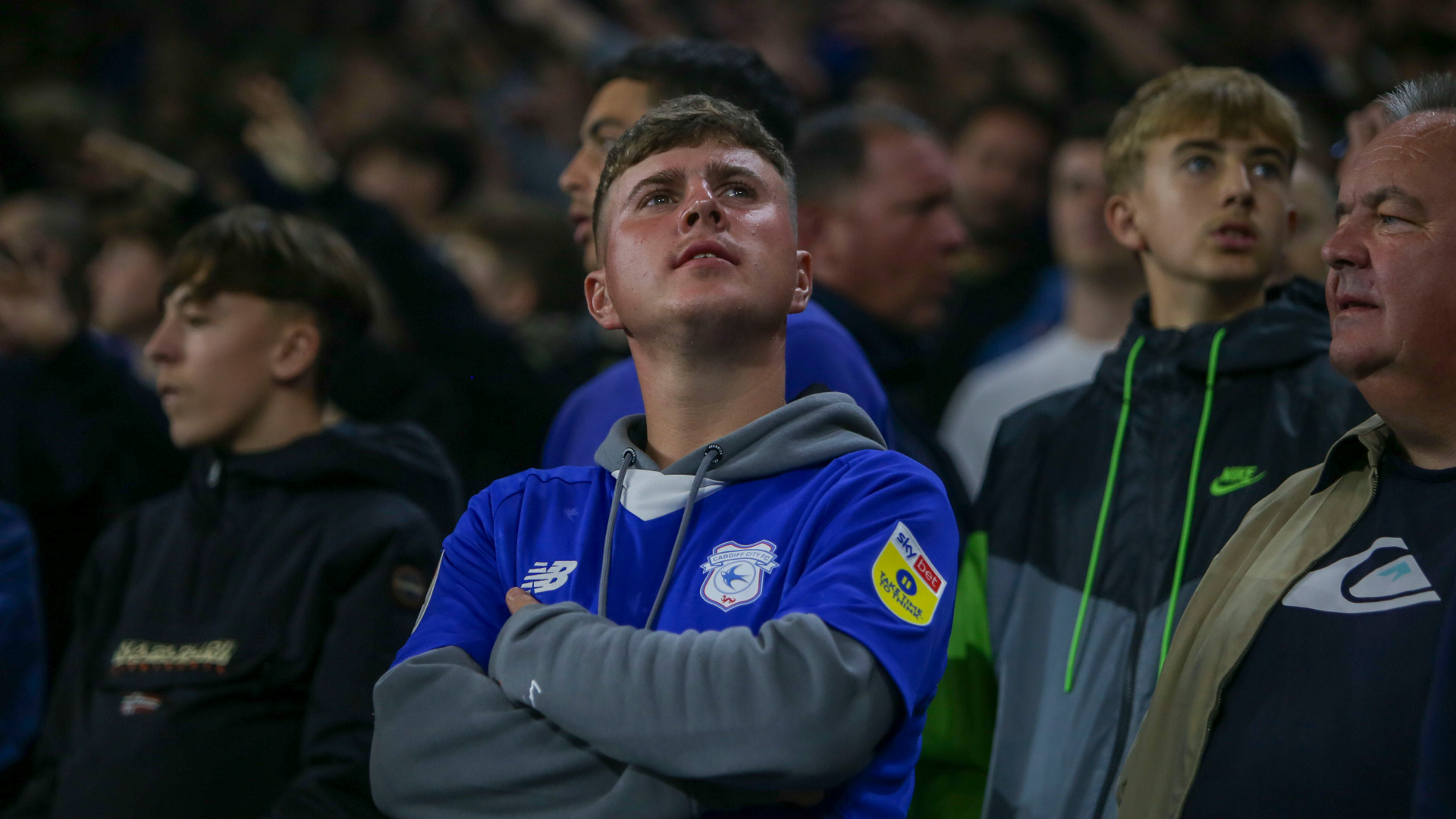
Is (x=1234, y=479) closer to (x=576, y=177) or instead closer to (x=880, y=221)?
(x=576, y=177)

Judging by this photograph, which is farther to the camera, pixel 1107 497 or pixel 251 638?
pixel 251 638

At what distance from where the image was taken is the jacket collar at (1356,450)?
2260mm

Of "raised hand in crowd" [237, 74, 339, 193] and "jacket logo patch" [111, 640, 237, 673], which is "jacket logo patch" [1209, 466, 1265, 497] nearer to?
"jacket logo patch" [111, 640, 237, 673]

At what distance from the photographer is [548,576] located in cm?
221

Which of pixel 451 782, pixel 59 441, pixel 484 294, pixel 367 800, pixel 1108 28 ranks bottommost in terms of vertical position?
pixel 367 800

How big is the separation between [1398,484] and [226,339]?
2495mm

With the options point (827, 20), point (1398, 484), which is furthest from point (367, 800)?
point (827, 20)

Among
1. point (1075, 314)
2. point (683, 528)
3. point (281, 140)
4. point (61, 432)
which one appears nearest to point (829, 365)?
point (683, 528)

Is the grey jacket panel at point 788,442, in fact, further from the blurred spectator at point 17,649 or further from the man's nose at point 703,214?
the blurred spectator at point 17,649

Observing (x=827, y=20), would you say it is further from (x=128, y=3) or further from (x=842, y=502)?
(x=842, y=502)

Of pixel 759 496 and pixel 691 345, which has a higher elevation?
pixel 691 345

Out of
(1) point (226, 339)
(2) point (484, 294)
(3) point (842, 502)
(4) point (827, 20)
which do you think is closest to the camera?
(3) point (842, 502)

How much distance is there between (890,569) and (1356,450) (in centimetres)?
87

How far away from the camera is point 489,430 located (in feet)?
17.0
